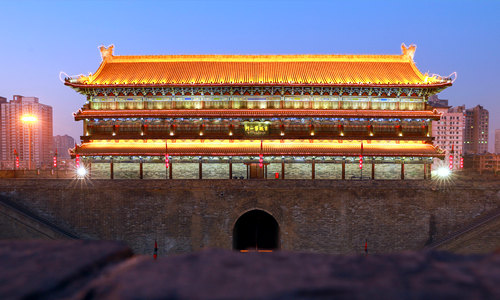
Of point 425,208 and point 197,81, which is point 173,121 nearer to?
point 197,81

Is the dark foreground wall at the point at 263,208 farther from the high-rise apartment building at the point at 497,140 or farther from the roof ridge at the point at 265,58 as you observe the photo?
the high-rise apartment building at the point at 497,140

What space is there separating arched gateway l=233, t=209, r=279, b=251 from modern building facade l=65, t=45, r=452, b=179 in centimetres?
401

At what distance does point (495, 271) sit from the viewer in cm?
162

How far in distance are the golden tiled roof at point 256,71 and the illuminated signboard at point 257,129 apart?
377 cm

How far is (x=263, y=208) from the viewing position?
65.6 feet

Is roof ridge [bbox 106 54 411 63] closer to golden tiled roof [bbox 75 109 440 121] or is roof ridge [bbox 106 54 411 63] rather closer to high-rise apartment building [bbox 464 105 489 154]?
golden tiled roof [bbox 75 109 440 121]

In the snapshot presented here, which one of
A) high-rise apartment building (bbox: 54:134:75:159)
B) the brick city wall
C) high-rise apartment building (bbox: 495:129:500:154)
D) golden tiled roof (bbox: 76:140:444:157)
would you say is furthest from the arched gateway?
high-rise apartment building (bbox: 495:129:500:154)


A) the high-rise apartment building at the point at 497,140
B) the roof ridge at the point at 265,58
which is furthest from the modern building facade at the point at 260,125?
the high-rise apartment building at the point at 497,140

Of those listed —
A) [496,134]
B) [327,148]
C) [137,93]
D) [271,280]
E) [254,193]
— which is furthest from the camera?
[496,134]

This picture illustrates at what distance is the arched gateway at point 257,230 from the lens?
75.7 ft

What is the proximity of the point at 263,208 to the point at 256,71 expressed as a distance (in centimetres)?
1523

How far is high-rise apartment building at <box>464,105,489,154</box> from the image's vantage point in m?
124

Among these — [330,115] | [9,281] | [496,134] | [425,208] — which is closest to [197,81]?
[330,115]

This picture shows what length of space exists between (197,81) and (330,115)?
1290 cm
